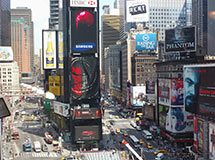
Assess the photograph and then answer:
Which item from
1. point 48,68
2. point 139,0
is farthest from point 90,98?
point 139,0

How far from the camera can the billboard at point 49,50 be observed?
11912 centimetres

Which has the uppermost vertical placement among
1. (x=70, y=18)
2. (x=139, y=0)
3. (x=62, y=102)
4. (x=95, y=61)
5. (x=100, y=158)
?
(x=139, y=0)

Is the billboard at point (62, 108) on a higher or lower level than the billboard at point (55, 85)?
lower

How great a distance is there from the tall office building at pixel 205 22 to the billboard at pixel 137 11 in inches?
1114

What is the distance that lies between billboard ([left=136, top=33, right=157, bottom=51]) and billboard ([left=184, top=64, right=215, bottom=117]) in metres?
57.4

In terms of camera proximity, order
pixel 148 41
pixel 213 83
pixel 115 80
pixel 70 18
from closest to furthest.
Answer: pixel 213 83, pixel 70 18, pixel 148 41, pixel 115 80

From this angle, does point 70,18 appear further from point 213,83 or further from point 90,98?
point 213,83

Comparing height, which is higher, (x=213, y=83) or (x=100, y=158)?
(x=213, y=83)

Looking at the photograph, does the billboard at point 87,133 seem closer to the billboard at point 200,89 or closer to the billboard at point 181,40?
the billboard at point 200,89

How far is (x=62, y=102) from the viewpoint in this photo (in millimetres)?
83312

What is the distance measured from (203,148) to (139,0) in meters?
88.0

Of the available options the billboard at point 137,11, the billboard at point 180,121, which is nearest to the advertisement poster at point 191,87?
the billboard at point 180,121

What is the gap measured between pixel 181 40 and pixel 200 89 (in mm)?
22546

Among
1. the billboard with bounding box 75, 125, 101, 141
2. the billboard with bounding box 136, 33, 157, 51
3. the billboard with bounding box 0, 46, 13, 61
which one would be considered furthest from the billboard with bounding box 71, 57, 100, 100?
→ the billboard with bounding box 0, 46, 13, 61
